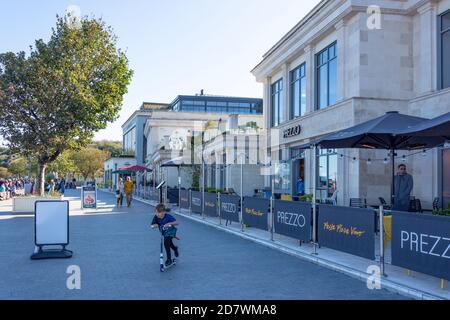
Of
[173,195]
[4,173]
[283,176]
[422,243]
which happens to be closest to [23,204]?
[173,195]

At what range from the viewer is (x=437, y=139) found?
512 inches

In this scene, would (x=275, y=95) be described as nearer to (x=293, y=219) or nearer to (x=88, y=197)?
(x=88, y=197)

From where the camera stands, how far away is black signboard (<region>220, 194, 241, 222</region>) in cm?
1623

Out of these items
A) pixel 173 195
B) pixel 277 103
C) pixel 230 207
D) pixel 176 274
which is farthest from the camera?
pixel 173 195

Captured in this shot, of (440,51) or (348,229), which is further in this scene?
(440,51)

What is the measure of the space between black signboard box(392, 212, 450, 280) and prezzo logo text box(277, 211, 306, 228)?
3459mm

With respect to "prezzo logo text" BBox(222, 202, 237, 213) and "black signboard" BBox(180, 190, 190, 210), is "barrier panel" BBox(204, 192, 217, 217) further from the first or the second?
"black signboard" BBox(180, 190, 190, 210)

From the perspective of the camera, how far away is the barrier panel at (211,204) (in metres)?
18.9

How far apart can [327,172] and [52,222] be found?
41.7ft

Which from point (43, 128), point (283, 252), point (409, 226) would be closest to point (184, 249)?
Answer: point (283, 252)

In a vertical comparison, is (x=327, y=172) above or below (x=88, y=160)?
below

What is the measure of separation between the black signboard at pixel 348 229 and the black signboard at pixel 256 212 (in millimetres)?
3231

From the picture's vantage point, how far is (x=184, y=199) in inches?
952

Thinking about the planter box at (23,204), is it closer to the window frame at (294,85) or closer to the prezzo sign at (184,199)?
the prezzo sign at (184,199)
